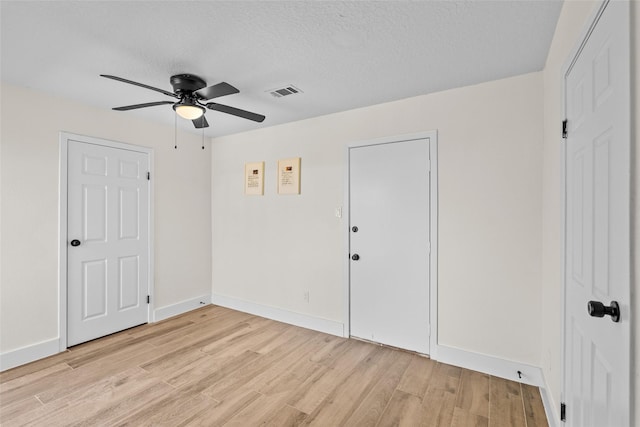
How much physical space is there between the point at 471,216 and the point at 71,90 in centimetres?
380

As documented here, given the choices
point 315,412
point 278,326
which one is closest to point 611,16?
point 315,412

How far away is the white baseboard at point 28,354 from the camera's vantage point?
2561mm

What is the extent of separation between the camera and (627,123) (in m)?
0.89

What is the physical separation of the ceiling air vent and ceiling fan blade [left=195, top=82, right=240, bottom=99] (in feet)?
2.03

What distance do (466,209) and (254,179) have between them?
2.61 m

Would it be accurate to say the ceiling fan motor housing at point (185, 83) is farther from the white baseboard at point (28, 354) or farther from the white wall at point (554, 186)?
the white baseboard at point (28, 354)

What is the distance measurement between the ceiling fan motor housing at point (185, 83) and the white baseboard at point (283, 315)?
8.68 ft

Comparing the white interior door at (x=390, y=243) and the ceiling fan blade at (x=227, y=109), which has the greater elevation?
the ceiling fan blade at (x=227, y=109)

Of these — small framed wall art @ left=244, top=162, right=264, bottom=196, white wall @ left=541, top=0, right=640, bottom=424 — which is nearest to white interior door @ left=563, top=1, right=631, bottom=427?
white wall @ left=541, top=0, right=640, bottom=424

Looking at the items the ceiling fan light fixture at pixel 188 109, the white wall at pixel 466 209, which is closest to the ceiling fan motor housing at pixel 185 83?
Answer: the ceiling fan light fixture at pixel 188 109

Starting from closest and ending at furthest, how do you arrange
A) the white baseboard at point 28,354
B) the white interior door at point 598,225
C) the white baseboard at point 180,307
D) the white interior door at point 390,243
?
the white interior door at point 598,225 < the white baseboard at point 28,354 < the white interior door at point 390,243 < the white baseboard at point 180,307

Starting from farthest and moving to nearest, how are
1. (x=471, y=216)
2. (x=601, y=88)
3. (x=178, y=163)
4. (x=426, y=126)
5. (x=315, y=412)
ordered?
(x=178, y=163)
(x=426, y=126)
(x=471, y=216)
(x=315, y=412)
(x=601, y=88)

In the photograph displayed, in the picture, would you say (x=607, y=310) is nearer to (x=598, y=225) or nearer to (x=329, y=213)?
(x=598, y=225)

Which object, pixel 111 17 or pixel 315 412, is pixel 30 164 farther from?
pixel 315 412
